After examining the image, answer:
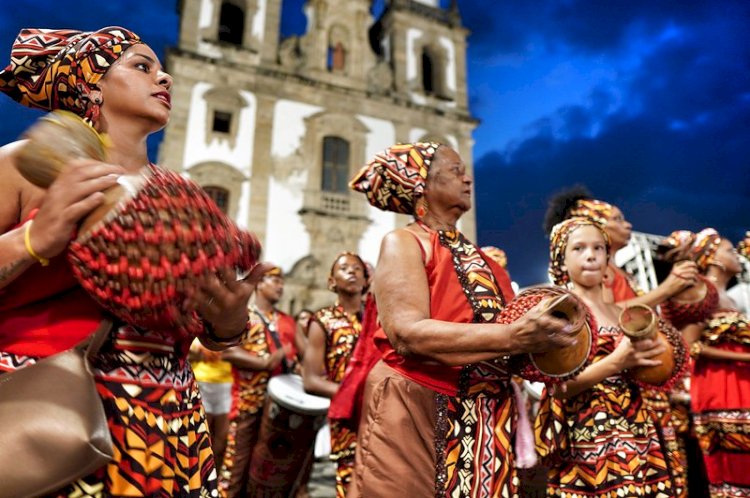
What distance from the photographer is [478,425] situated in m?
1.90

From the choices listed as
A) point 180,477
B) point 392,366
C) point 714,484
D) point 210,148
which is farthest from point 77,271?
point 210,148

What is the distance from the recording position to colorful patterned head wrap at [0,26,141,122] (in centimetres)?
143

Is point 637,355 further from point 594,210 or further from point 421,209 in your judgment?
point 594,210

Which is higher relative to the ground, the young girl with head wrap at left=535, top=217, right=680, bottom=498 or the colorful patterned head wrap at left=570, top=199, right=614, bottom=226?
the colorful patterned head wrap at left=570, top=199, right=614, bottom=226

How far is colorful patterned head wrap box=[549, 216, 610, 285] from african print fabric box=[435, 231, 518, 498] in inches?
45.3

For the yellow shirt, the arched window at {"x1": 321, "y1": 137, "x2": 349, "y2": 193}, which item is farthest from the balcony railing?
the yellow shirt

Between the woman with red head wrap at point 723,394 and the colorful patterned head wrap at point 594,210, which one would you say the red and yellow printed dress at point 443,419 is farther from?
the woman with red head wrap at point 723,394

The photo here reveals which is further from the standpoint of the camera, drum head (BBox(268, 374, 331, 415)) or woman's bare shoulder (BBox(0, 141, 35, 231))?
drum head (BBox(268, 374, 331, 415))

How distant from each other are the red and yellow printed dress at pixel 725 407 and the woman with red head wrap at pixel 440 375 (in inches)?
91.8

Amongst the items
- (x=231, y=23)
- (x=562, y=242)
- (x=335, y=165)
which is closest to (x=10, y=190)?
(x=562, y=242)

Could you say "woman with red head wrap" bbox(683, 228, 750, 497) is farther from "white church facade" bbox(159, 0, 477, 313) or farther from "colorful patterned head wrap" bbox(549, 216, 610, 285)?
"white church facade" bbox(159, 0, 477, 313)

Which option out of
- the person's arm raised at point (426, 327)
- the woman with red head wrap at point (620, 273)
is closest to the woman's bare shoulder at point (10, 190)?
the person's arm raised at point (426, 327)

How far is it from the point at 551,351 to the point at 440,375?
404mm

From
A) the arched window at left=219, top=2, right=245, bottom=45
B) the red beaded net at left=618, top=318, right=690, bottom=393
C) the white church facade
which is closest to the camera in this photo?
the red beaded net at left=618, top=318, right=690, bottom=393
